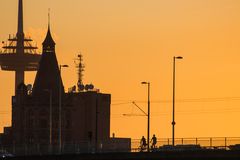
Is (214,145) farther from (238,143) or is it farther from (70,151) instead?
(70,151)

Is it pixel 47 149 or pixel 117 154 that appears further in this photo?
pixel 47 149

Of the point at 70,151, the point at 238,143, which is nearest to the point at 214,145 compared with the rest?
the point at 238,143

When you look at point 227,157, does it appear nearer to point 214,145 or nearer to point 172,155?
point 172,155

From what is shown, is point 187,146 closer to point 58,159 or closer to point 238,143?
point 238,143

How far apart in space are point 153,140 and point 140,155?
78.1 ft

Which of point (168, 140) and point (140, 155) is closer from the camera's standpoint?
point (140, 155)

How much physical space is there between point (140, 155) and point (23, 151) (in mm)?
33418

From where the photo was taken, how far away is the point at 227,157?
152 metres

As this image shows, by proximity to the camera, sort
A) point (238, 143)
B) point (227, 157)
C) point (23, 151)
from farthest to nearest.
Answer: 1. point (23, 151)
2. point (238, 143)
3. point (227, 157)

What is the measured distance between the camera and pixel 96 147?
174750 millimetres

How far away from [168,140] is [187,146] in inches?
81.4

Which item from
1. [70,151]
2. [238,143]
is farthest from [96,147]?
[238,143]

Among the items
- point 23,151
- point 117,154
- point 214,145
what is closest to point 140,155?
point 117,154

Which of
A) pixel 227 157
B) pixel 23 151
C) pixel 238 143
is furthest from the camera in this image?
pixel 23 151
